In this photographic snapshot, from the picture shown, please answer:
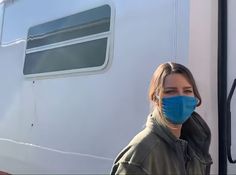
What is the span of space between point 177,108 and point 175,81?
0.39ft

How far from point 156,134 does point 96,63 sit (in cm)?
140

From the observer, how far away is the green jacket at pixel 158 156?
186 cm

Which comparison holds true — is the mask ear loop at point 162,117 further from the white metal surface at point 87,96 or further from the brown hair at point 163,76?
the white metal surface at point 87,96

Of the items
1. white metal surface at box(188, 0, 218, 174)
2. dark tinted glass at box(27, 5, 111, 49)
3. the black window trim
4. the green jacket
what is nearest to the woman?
the green jacket

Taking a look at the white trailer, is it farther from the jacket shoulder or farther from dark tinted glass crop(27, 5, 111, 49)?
the jacket shoulder

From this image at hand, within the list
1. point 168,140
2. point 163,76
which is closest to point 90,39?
point 163,76

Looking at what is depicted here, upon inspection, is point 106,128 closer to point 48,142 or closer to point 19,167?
point 48,142

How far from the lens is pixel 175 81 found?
6.48 feet

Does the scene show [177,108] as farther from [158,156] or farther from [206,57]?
[206,57]

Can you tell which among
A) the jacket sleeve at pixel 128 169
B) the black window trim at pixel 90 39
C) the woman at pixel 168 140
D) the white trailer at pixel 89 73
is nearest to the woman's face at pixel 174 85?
the woman at pixel 168 140

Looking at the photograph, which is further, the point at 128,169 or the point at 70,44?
the point at 70,44

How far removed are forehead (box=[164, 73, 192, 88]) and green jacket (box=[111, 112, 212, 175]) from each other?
0.55 ft

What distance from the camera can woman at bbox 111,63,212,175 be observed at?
187 centimetres

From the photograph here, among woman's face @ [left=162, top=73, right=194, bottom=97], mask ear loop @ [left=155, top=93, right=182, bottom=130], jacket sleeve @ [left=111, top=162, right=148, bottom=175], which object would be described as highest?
woman's face @ [left=162, top=73, right=194, bottom=97]
